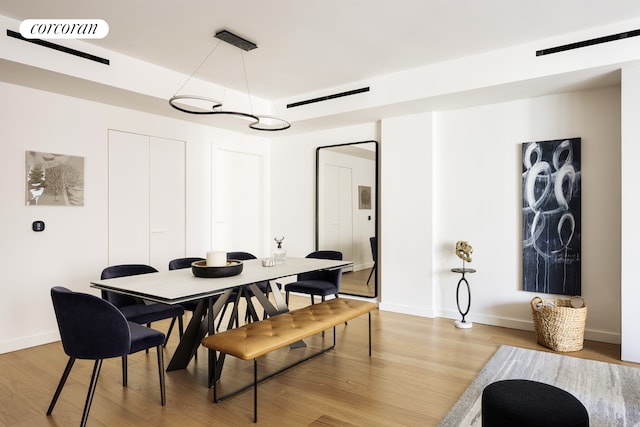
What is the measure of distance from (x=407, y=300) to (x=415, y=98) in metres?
2.37

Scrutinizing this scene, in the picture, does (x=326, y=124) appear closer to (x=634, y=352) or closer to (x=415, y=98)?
(x=415, y=98)

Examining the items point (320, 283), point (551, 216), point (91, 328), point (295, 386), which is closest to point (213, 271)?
point (91, 328)

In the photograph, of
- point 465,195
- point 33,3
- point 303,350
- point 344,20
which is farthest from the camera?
point 465,195

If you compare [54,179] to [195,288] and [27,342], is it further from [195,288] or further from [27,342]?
[195,288]

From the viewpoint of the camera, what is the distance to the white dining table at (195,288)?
257 cm

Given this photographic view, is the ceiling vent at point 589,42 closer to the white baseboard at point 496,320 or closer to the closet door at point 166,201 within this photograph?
the white baseboard at point 496,320

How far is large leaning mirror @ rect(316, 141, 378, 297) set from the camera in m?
5.42

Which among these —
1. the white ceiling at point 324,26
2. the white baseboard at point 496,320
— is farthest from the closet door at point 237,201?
the white baseboard at point 496,320

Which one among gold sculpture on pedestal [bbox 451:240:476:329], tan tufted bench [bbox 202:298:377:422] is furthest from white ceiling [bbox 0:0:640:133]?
tan tufted bench [bbox 202:298:377:422]

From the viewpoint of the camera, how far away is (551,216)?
414cm

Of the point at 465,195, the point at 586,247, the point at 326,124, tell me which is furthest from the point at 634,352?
the point at 326,124

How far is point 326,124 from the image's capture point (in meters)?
5.55

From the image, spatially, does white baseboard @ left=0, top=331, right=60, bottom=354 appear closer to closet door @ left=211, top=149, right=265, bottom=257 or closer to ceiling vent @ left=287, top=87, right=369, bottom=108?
closet door @ left=211, top=149, right=265, bottom=257

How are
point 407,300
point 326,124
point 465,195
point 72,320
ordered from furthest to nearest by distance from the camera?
point 326,124, point 407,300, point 465,195, point 72,320
